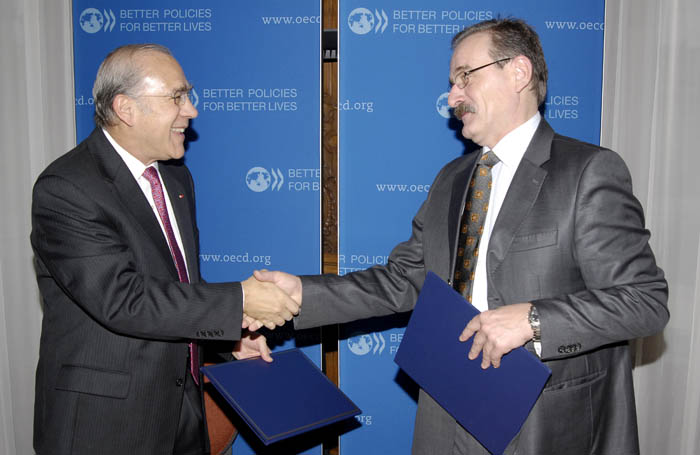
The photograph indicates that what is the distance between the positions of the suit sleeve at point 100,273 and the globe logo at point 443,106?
1.71m

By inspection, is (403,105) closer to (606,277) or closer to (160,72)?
(160,72)

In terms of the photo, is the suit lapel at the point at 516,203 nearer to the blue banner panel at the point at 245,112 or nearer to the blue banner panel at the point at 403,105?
the blue banner panel at the point at 403,105

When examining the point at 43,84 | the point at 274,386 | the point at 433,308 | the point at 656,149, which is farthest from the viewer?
the point at 43,84

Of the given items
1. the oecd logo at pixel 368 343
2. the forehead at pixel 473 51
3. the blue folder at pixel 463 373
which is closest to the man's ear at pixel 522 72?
the forehead at pixel 473 51

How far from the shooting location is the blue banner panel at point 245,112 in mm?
3129

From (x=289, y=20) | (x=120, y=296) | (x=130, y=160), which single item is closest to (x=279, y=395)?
(x=120, y=296)

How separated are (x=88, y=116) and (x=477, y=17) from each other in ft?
7.47

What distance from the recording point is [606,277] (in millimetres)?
1761

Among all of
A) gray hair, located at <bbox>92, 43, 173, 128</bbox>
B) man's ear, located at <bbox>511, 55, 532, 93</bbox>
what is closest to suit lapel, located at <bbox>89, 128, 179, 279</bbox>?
gray hair, located at <bbox>92, 43, 173, 128</bbox>

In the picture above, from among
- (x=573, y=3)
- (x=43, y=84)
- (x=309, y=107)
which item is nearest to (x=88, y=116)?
(x=43, y=84)

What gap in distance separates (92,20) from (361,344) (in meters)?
2.41

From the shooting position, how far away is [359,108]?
3.14 m

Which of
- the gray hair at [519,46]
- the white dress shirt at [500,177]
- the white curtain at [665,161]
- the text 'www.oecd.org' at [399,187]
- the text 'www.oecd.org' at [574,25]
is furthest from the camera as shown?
the text 'www.oecd.org' at [399,187]

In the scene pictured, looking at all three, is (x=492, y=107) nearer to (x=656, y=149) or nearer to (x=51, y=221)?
(x=656, y=149)
